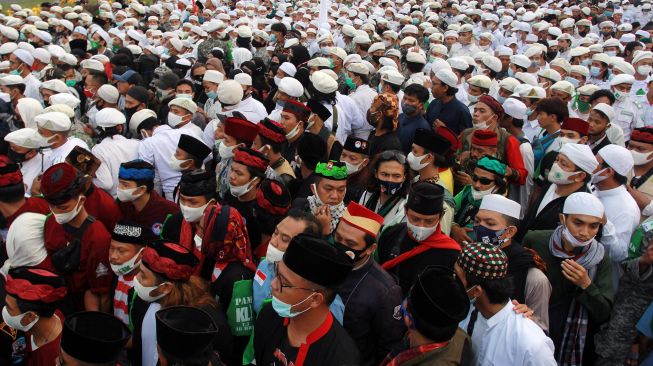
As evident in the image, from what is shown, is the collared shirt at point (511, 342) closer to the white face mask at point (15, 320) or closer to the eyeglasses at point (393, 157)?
the eyeglasses at point (393, 157)

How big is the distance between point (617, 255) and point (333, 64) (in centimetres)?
639

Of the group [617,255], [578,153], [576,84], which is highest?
[578,153]

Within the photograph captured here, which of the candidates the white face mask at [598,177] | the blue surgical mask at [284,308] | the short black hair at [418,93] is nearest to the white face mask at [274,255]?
the blue surgical mask at [284,308]

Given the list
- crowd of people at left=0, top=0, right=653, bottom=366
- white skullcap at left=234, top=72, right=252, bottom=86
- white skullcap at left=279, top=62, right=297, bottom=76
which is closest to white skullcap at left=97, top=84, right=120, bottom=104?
crowd of people at left=0, top=0, right=653, bottom=366

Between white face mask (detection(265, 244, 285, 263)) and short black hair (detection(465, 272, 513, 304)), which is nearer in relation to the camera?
short black hair (detection(465, 272, 513, 304))

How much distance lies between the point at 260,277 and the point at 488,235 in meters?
1.61

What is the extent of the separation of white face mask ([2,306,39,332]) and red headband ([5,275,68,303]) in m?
0.10

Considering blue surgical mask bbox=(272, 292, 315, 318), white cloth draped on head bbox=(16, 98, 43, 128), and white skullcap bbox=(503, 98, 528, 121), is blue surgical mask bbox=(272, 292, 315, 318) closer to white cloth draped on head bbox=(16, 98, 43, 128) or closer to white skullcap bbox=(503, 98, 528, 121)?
white skullcap bbox=(503, 98, 528, 121)

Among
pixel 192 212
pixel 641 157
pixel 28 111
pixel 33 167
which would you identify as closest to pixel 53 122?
pixel 33 167

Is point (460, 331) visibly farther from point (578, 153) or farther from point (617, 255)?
point (578, 153)

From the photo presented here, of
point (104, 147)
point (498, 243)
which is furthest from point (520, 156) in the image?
point (104, 147)

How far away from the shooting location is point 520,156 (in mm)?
5480

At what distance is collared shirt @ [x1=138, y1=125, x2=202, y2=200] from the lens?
17.8 ft

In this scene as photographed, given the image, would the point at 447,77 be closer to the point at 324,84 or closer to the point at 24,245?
the point at 324,84
